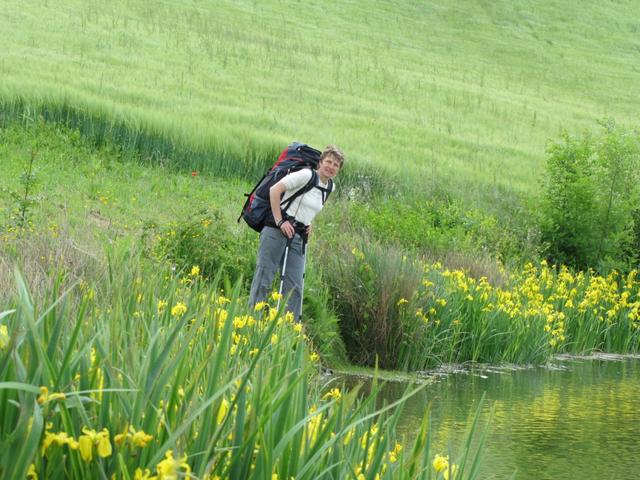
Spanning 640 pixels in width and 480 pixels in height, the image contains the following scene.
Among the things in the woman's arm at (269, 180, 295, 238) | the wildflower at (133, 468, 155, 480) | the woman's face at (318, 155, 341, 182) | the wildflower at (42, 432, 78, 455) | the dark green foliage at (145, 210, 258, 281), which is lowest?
the dark green foliage at (145, 210, 258, 281)

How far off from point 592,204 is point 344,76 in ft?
55.0

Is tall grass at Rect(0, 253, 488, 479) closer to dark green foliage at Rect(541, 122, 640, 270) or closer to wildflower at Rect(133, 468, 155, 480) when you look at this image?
wildflower at Rect(133, 468, 155, 480)

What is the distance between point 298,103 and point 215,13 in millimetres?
14827

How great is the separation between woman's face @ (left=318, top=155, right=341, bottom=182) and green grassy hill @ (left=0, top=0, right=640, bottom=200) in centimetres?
1090

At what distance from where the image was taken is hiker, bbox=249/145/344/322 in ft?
35.0

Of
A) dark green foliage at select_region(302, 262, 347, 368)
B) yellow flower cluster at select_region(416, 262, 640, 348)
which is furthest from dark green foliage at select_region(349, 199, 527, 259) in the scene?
dark green foliage at select_region(302, 262, 347, 368)

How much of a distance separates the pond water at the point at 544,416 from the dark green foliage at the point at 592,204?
5731 mm

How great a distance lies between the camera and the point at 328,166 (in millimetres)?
10688

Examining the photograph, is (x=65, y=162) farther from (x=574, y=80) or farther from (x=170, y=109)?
(x=574, y=80)

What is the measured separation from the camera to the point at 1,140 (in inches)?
774

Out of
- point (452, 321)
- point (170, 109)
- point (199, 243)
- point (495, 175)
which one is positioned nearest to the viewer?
point (199, 243)

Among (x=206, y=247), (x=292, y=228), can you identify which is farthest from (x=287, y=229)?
(x=206, y=247)

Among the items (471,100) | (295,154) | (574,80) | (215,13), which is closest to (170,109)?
(295,154)

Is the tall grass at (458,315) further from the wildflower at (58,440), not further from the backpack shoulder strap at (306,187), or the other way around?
the wildflower at (58,440)
